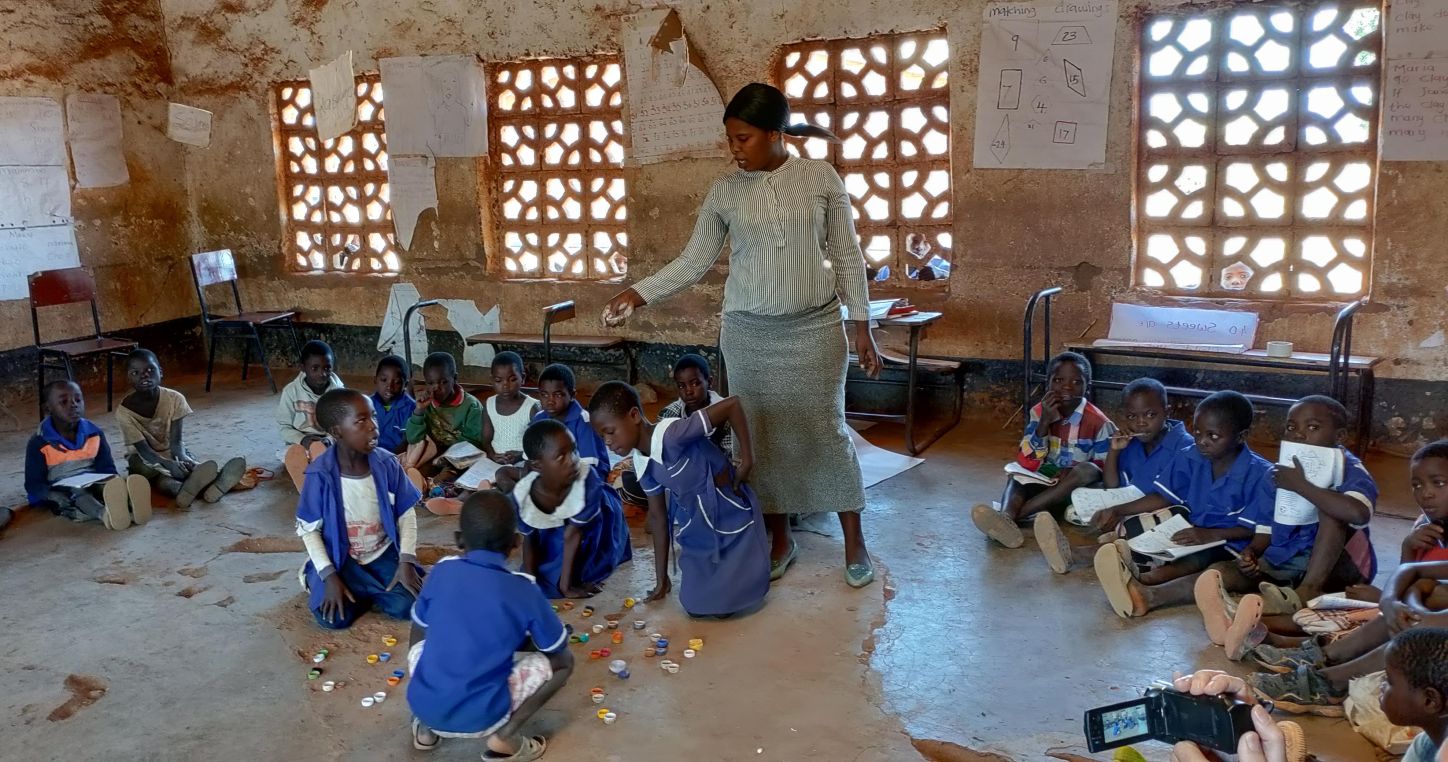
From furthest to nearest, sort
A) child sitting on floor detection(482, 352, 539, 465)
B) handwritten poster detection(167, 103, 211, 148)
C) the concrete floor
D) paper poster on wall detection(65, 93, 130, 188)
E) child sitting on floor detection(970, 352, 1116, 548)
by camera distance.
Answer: handwritten poster detection(167, 103, 211, 148)
paper poster on wall detection(65, 93, 130, 188)
child sitting on floor detection(482, 352, 539, 465)
child sitting on floor detection(970, 352, 1116, 548)
the concrete floor

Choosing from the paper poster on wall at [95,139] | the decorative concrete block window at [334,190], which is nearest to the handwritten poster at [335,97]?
the decorative concrete block window at [334,190]

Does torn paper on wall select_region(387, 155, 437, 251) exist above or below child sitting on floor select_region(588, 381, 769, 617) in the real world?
above

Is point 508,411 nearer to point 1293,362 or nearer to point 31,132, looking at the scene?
point 1293,362

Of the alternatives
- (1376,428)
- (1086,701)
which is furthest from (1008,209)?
(1086,701)

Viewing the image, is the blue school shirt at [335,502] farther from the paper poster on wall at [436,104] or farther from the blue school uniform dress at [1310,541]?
the paper poster on wall at [436,104]

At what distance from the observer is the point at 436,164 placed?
7.32m

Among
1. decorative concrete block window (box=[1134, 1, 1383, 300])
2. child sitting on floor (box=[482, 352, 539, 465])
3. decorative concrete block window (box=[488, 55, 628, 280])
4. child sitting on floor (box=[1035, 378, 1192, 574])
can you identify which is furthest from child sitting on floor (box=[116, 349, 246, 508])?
decorative concrete block window (box=[1134, 1, 1383, 300])

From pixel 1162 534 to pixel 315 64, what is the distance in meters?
6.38

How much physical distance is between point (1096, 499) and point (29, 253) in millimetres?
6892

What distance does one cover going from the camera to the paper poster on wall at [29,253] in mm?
7137

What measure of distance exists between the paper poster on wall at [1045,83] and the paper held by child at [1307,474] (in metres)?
2.50

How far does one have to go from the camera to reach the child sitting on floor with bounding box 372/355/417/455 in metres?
5.18

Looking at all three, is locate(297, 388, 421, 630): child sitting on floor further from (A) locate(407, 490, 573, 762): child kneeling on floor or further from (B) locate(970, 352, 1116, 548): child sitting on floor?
(B) locate(970, 352, 1116, 548): child sitting on floor

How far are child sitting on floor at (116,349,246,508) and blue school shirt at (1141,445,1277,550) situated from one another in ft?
13.7
